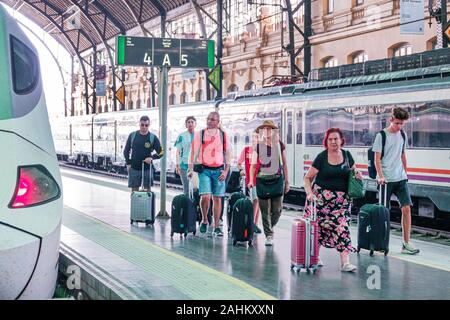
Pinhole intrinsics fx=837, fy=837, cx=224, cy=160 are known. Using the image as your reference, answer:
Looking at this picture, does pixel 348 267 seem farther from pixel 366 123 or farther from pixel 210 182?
pixel 366 123

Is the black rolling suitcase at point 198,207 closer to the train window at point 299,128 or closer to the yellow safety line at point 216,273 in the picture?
the yellow safety line at point 216,273

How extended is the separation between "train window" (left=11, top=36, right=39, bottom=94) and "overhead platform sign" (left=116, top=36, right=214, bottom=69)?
706 cm

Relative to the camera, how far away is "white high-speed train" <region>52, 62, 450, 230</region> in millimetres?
14984

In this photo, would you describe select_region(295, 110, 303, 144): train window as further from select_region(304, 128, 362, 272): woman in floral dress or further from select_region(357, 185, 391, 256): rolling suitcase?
select_region(304, 128, 362, 272): woman in floral dress

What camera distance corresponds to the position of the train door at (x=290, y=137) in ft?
66.7

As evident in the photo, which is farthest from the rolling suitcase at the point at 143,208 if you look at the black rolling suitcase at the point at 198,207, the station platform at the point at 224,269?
the black rolling suitcase at the point at 198,207

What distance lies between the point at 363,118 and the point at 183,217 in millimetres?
7489

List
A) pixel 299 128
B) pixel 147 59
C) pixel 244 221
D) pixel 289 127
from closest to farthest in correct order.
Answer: pixel 244 221 → pixel 147 59 → pixel 299 128 → pixel 289 127

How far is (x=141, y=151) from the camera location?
13133 millimetres

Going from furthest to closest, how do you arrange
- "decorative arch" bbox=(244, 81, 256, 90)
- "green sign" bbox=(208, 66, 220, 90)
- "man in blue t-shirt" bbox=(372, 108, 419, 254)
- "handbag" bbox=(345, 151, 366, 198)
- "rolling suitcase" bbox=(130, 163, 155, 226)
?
"green sign" bbox=(208, 66, 220, 90), "decorative arch" bbox=(244, 81, 256, 90), "rolling suitcase" bbox=(130, 163, 155, 226), "man in blue t-shirt" bbox=(372, 108, 419, 254), "handbag" bbox=(345, 151, 366, 198)

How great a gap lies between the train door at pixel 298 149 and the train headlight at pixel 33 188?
46.3 feet

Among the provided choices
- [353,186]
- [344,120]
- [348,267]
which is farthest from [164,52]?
[348,267]

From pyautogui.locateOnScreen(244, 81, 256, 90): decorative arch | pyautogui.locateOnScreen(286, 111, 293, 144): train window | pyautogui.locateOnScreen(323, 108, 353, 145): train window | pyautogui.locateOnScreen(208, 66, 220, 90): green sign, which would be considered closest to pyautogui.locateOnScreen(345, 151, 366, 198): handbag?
pyautogui.locateOnScreen(323, 108, 353, 145): train window
